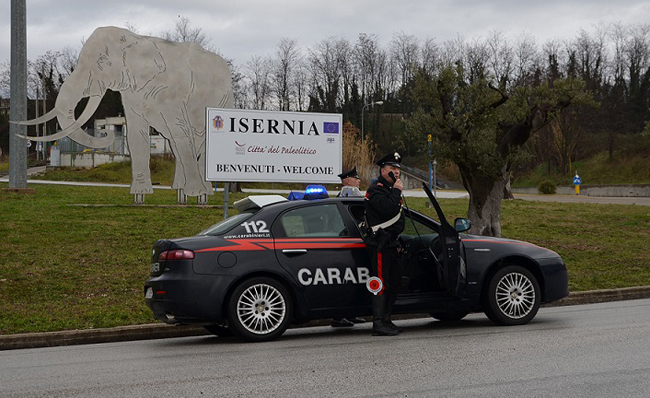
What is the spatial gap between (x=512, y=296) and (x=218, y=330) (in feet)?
11.0

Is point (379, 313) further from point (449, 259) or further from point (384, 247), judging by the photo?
point (449, 259)

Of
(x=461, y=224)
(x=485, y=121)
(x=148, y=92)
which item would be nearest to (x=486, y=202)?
(x=485, y=121)

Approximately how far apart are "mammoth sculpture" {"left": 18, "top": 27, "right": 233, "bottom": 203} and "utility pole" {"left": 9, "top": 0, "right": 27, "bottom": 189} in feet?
12.6

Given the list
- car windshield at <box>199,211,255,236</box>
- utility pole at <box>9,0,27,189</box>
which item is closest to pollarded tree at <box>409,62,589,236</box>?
car windshield at <box>199,211,255,236</box>

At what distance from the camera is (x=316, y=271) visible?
8.64 m

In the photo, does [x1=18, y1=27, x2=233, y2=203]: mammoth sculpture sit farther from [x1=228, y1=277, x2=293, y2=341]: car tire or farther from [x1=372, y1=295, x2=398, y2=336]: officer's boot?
[x1=372, y1=295, x2=398, y2=336]: officer's boot

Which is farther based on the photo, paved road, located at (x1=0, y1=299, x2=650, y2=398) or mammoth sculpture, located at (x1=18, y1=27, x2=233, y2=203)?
mammoth sculpture, located at (x1=18, y1=27, x2=233, y2=203)

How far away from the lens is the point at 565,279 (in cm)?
969

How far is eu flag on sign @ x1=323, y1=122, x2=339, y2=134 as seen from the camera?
14.0 meters

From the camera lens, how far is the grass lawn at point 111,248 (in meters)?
10.9

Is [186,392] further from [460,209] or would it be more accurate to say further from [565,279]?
[460,209]

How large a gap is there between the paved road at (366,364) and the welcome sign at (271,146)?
427 cm

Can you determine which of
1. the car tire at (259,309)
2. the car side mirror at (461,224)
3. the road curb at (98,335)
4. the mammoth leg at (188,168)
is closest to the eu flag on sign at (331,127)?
the road curb at (98,335)

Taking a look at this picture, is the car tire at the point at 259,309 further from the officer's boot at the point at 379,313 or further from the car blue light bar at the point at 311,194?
the car blue light bar at the point at 311,194
